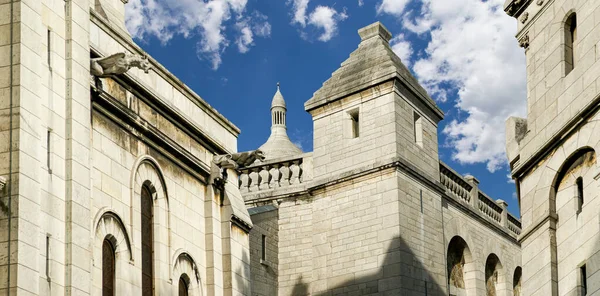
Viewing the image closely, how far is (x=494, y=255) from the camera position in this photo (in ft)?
117

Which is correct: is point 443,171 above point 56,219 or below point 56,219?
above

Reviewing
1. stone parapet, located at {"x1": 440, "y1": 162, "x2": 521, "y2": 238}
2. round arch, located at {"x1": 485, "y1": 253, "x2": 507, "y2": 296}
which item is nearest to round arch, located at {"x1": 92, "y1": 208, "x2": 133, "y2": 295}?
stone parapet, located at {"x1": 440, "y1": 162, "x2": 521, "y2": 238}

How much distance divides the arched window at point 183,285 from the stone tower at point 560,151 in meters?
6.53

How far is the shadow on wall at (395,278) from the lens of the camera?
96.0 ft

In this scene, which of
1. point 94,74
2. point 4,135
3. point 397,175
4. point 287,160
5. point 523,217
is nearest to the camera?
point 4,135

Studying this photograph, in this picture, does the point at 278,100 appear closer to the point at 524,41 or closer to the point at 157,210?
the point at 524,41

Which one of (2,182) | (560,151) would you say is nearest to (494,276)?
(560,151)

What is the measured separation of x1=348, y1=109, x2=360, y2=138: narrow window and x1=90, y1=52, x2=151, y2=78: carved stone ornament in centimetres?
1066

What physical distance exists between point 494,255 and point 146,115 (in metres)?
15.0

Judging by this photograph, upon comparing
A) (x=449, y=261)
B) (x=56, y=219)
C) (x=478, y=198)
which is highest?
(x=478, y=198)

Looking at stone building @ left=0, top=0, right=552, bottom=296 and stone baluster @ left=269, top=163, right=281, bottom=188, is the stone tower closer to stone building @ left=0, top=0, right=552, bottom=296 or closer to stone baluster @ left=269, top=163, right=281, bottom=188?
stone building @ left=0, top=0, right=552, bottom=296

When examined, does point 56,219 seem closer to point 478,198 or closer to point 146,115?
point 146,115

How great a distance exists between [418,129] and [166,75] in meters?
9.40

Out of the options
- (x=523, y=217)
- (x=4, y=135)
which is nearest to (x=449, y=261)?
(x=523, y=217)
